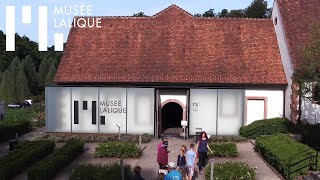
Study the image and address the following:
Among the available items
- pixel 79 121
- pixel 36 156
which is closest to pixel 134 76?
pixel 79 121

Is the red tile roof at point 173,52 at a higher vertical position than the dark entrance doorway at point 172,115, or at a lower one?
higher

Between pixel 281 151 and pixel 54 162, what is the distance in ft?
31.7

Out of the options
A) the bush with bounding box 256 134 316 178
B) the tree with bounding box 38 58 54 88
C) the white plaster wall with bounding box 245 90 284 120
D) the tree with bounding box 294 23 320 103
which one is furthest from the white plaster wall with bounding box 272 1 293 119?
the tree with bounding box 38 58 54 88

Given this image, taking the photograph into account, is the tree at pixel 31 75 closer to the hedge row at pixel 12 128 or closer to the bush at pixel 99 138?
the hedge row at pixel 12 128

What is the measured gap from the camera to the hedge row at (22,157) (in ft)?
57.1

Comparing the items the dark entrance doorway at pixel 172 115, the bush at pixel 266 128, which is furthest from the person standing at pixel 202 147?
the dark entrance doorway at pixel 172 115

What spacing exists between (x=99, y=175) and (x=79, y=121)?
14108mm

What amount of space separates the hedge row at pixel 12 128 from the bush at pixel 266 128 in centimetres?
1505

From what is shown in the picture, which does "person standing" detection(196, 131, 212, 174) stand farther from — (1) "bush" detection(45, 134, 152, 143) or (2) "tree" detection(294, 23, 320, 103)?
(1) "bush" detection(45, 134, 152, 143)

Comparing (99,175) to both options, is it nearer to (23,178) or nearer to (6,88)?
(23,178)

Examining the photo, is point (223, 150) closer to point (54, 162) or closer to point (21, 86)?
point (54, 162)

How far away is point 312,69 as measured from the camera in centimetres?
1958

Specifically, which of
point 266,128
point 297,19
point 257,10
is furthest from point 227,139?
point 257,10

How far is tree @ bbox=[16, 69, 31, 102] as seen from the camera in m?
87.8
